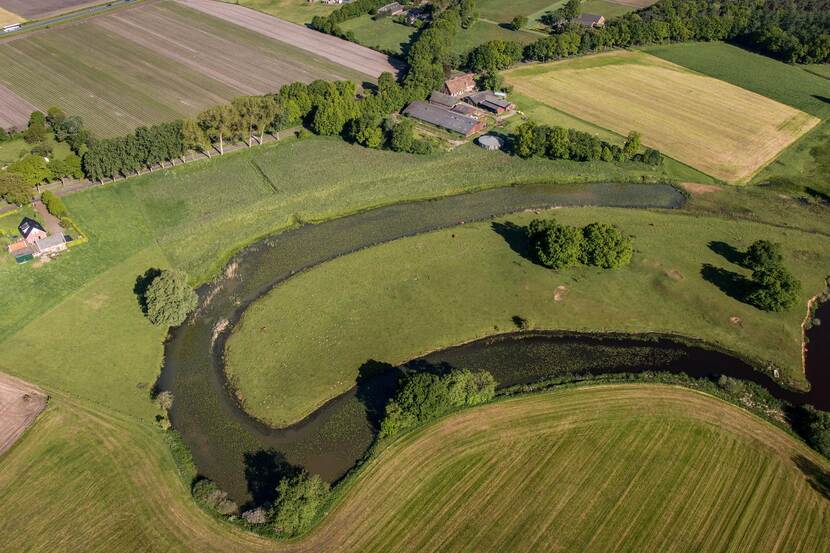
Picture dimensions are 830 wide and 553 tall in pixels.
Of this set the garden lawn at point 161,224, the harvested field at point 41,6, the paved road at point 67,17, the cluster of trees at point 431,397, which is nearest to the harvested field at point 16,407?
the garden lawn at point 161,224

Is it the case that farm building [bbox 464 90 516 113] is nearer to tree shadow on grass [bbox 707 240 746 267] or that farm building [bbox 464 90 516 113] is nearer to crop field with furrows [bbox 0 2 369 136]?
crop field with furrows [bbox 0 2 369 136]

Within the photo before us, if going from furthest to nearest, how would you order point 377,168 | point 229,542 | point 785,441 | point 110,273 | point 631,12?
point 631,12
point 377,168
point 110,273
point 785,441
point 229,542

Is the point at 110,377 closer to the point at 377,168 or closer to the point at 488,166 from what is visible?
the point at 377,168

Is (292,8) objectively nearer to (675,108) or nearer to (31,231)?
(675,108)

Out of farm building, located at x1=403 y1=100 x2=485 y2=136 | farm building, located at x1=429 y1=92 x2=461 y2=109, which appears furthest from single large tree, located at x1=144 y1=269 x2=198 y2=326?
farm building, located at x1=429 y1=92 x2=461 y2=109

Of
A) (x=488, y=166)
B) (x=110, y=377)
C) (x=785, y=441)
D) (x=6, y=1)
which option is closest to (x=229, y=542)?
(x=110, y=377)

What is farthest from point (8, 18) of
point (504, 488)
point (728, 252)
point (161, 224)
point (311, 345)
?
point (728, 252)
